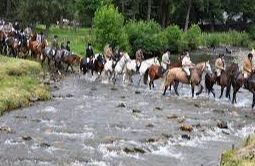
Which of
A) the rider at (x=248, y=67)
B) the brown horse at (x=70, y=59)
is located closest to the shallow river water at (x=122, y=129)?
the rider at (x=248, y=67)

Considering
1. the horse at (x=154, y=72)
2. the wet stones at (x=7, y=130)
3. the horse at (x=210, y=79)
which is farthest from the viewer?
the horse at (x=154, y=72)

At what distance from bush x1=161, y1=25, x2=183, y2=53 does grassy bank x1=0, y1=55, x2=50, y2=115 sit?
3414 cm

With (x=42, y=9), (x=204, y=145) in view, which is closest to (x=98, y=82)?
(x=204, y=145)

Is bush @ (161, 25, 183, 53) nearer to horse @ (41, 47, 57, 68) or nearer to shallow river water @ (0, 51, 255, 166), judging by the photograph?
horse @ (41, 47, 57, 68)

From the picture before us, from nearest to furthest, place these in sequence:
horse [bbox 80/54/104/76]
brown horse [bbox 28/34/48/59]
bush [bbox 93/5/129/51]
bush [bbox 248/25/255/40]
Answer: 1. horse [bbox 80/54/104/76]
2. brown horse [bbox 28/34/48/59]
3. bush [bbox 93/5/129/51]
4. bush [bbox 248/25/255/40]

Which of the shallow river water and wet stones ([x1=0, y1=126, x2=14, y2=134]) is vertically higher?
wet stones ([x1=0, y1=126, x2=14, y2=134])

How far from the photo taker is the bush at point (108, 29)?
6462cm

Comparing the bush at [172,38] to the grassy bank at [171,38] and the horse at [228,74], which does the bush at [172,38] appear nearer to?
the grassy bank at [171,38]

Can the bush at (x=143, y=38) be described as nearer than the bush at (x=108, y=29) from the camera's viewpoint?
No

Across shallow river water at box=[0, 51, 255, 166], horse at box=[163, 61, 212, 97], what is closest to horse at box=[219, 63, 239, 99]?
horse at box=[163, 61, 212, 97]

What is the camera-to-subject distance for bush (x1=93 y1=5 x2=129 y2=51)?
6462cm

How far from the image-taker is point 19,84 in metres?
37.2

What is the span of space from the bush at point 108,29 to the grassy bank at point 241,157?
43606 millimetres

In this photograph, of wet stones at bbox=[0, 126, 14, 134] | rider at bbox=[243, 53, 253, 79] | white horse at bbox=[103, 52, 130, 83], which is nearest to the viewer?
wet stones at bbox=[0, 126, 14, 134]
